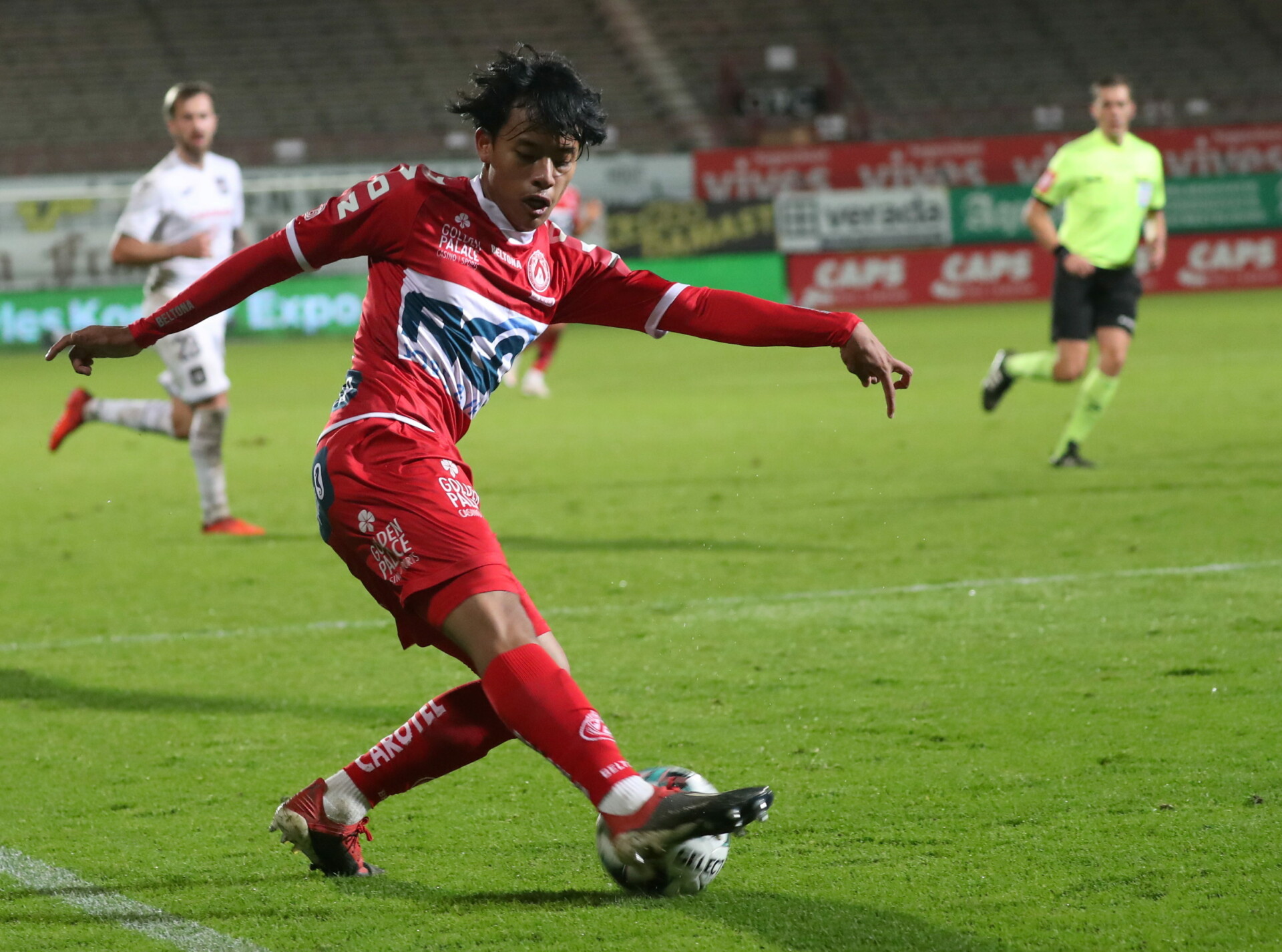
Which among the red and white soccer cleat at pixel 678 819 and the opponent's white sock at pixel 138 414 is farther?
the opponent's white sock at pixel 138 414

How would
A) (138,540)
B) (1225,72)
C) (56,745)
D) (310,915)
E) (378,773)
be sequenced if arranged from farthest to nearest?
(1225,72), (138,540), (56,745), (378,773), (310,915)

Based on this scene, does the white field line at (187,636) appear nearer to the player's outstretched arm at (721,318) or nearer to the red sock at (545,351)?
the player's outstretched arm at (721,318)

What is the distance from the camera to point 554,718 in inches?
118

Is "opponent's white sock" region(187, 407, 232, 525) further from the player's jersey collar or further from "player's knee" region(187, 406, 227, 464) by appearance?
the player's jersey collar

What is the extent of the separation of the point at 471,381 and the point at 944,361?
14.0m

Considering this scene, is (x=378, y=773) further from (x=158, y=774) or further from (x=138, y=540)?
(x=138, y=540)

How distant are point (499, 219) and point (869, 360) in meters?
0.82

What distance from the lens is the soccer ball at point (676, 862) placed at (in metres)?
3.00

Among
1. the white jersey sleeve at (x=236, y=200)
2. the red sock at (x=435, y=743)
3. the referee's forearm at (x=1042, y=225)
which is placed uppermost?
the white jersey sleeve at (x=236, y=200)

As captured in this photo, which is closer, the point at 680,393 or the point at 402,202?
the point at 402,202

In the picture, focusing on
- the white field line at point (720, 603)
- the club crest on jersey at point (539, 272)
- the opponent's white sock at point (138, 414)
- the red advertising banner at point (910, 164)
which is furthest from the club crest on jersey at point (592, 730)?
the red advertising banner at point (910, 164)

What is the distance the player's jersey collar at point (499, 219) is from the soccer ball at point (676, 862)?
1138 millimetres

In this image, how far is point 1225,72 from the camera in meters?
33.2

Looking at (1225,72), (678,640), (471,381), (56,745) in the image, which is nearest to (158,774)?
(56,745)
